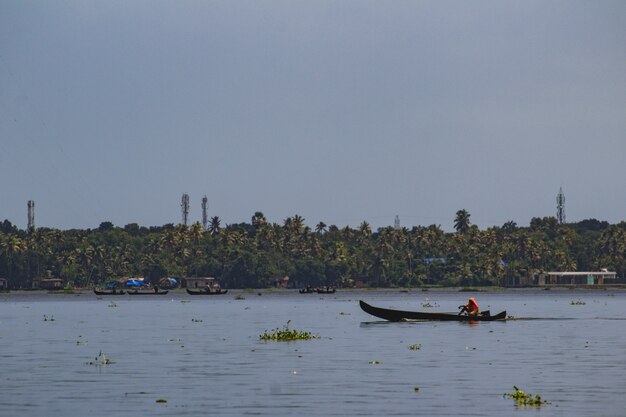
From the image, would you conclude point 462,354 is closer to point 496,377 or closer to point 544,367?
point 544,367

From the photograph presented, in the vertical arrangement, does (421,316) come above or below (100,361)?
above

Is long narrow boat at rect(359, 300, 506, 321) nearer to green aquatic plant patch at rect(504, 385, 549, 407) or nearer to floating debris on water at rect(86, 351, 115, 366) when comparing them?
floating debris on water at rect(86, 351, 115, 366)

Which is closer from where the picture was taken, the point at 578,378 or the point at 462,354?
the point at 578,378

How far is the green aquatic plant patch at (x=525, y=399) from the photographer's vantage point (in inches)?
1469

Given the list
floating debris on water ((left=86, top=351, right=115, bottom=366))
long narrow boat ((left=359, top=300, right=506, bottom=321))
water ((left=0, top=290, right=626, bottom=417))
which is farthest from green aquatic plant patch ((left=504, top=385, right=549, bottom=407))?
long narrow boat ((left=359, top=300, right=506, bottom=321))

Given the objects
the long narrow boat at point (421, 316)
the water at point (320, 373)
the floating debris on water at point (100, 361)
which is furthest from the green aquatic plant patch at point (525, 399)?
the long narrow boat at point (421, 316)

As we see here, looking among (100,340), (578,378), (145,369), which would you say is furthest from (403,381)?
(100,340)

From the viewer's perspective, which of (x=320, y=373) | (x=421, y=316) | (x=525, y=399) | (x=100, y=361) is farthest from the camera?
(x=421, y=316)

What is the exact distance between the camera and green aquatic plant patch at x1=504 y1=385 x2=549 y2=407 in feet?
122

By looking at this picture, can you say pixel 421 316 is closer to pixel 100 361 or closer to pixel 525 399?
pixel 100 361

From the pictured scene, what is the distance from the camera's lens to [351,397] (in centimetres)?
3978

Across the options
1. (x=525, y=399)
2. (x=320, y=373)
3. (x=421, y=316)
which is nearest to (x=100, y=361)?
(x=320, y=373)

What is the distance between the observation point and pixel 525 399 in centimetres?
3784

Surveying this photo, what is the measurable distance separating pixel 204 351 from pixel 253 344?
Answer: 18.7 ft
